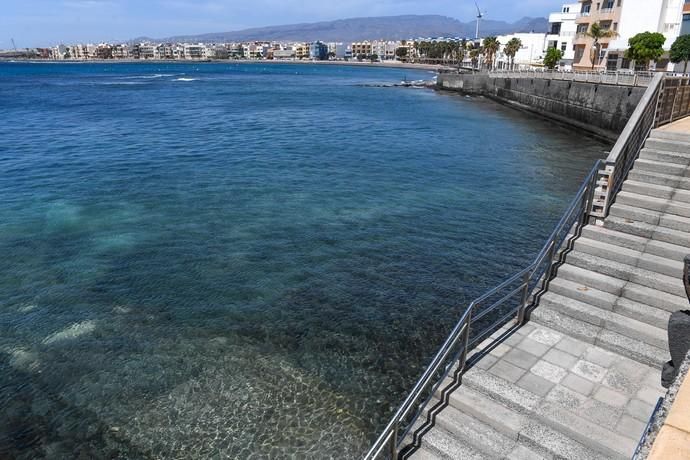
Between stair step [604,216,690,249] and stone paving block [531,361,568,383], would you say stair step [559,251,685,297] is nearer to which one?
stair step [604,216,690,249]

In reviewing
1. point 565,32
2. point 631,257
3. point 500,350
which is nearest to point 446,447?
point 500,350

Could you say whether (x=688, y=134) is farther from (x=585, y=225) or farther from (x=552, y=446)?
(x=552, y=446)

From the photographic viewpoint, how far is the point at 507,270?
1375cm

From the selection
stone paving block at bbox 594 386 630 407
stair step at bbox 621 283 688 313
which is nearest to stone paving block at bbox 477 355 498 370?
stone paving block at bbox 594 386 630 407

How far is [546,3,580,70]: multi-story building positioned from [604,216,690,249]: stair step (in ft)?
274

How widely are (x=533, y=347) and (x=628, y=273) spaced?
6.65ft

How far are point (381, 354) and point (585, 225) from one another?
4.84m

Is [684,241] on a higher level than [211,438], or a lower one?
higher

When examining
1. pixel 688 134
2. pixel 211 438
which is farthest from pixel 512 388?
pixel 688 134

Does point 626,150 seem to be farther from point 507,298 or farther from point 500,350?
point 500,350

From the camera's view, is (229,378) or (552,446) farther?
(229,378)

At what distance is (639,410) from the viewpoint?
5793 millimetres

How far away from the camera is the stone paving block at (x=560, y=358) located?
21.8 feet

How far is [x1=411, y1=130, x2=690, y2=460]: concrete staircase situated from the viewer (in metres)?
5.64
